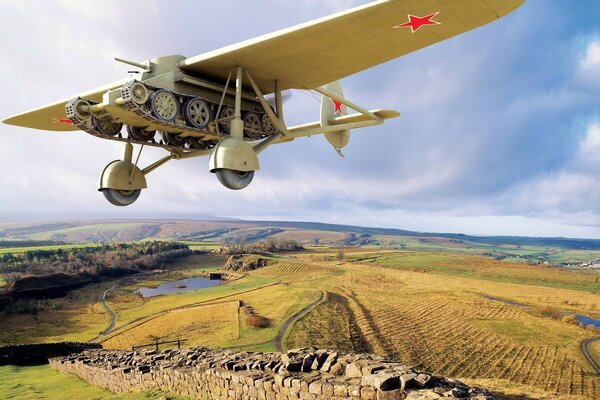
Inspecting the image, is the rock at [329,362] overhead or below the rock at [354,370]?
below

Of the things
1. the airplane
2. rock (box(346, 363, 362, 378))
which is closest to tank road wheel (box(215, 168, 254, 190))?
the airplane

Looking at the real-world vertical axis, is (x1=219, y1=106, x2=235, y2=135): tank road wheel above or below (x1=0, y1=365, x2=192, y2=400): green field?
above

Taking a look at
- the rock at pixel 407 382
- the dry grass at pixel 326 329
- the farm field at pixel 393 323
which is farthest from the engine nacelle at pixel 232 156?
the dry grass at pixel 326 329

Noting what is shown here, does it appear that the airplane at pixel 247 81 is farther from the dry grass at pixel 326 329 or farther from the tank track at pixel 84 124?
the dry grass at pixel 326 329

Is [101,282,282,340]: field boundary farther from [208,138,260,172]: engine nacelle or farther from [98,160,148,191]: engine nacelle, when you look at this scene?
[208,138,260,172]: engine nacelle

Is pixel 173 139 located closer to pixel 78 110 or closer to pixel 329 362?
pixel 78 110

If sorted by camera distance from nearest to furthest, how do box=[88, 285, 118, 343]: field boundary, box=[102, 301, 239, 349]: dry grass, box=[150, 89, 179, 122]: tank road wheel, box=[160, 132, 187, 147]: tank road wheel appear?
box=[150, 89, 179, 122]: tank road wheel < box=[160, 132, 187, 147]: tank road wheel < box=[102, 301, 239, 349]: dry grass < box=[88, 285, 118, 343]: field boundary
